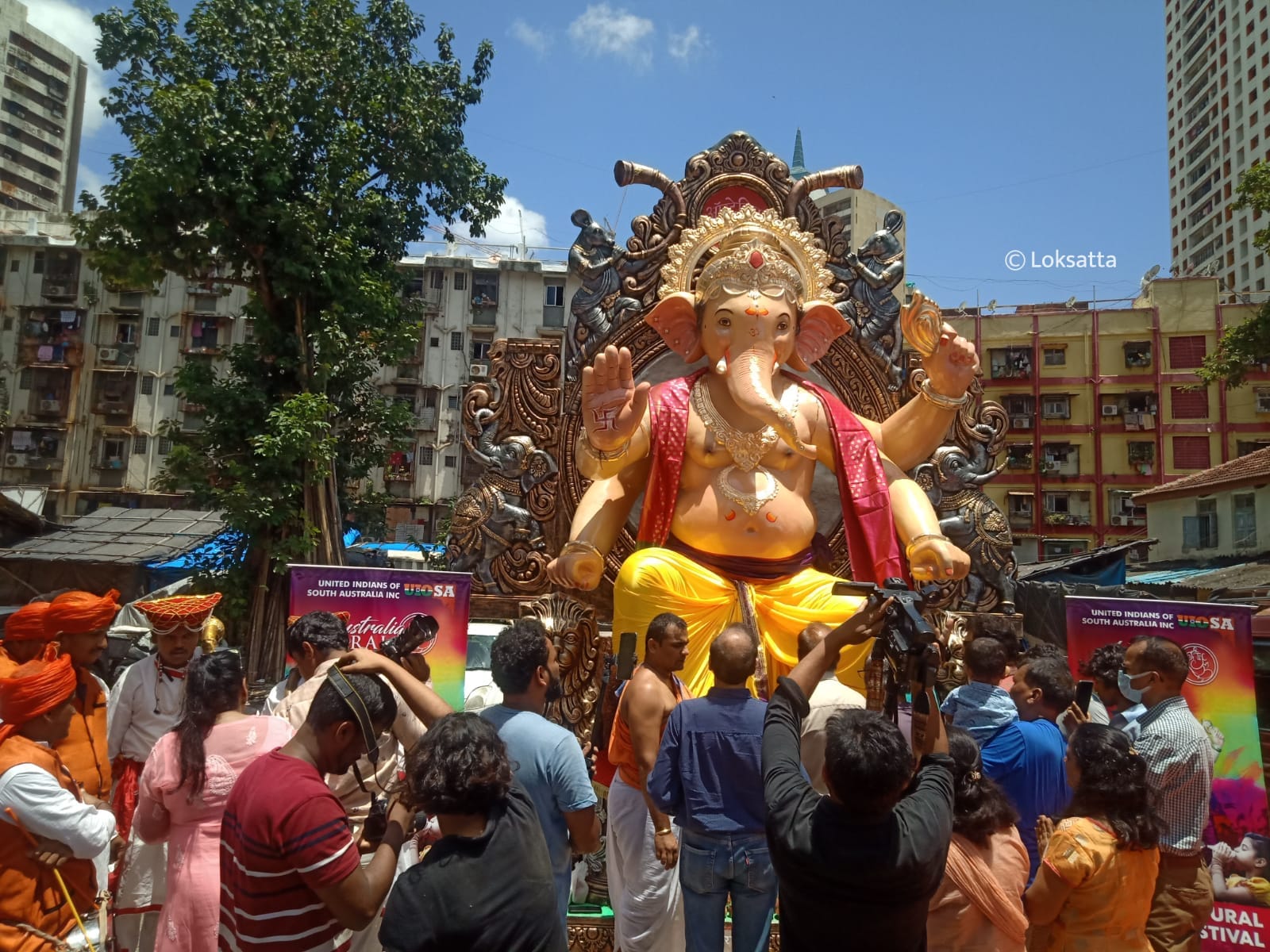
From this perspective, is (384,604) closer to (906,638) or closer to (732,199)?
(732,199)

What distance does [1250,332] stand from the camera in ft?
41.1

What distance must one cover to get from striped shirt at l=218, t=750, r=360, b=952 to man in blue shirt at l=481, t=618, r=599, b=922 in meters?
0.69

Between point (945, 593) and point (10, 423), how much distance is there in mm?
29900

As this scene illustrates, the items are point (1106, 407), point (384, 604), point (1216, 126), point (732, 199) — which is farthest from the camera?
point (1216, 126)

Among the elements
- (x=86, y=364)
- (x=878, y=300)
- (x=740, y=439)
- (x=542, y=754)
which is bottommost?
(x=542, y=754)

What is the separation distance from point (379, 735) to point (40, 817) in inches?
42.1

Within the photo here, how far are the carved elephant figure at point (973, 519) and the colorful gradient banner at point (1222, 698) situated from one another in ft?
3.52

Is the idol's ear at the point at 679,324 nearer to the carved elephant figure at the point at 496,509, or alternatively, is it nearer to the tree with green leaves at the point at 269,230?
the carved elephant figure at the point at 496,509

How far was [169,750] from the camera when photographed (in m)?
2.80

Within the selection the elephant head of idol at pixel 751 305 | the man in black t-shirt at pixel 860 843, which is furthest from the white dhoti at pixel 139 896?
the elephant head of idol at pixel 751 305

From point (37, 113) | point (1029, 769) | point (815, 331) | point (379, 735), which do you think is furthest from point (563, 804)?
point (37, 113)

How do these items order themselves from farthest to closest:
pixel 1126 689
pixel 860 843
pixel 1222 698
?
pixel 1222 698 < pixel 1126 689 < pixel 860 843

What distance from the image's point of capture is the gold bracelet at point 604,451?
5652 millimetres

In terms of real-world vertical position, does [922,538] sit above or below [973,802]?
above
